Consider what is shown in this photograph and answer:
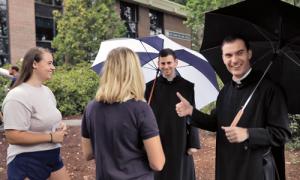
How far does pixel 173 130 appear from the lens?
14.8ft

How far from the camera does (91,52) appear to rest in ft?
65.4

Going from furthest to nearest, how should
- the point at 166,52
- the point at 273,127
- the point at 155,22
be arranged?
1. the point at 155,22
2. the point at 166,52
3. the point at 273,127

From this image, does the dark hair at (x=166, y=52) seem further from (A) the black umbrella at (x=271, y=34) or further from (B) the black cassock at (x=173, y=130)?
(A) the black umbrella at (x=271, y=34)

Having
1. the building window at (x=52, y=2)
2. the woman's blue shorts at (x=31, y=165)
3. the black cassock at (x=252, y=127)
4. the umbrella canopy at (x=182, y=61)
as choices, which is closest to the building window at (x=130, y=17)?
the building window at (x=52, y=2)

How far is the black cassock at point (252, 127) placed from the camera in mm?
2707

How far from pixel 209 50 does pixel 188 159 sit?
61.6 inches

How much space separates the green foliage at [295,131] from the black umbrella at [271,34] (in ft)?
18.4

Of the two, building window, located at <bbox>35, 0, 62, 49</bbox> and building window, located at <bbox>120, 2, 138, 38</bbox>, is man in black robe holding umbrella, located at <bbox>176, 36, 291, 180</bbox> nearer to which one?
building window, located at <bbox>35, 0, 62, 49</bbox>

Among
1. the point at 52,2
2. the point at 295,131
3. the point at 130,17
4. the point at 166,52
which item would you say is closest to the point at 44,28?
the point at 52,2

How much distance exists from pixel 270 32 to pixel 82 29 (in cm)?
1689

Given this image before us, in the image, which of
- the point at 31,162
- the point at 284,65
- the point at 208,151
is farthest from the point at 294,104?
the point at 208,151

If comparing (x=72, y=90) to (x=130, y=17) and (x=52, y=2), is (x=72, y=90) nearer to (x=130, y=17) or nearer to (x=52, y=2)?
(x=52, y=2)

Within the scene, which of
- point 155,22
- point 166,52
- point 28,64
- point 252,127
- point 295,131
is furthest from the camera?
point 155,22

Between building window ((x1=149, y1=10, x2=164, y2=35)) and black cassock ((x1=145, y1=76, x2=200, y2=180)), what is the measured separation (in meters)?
29.9
